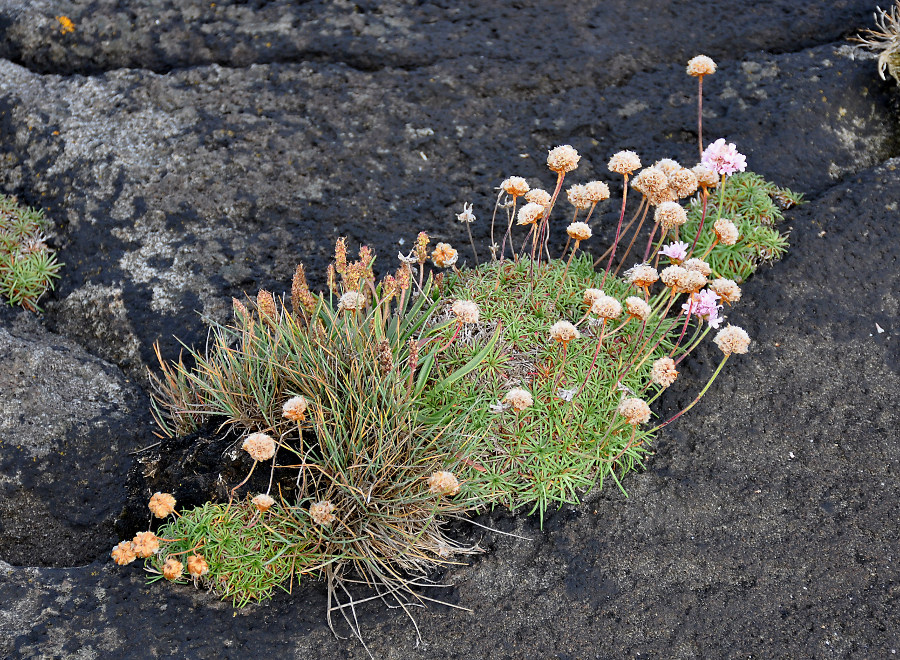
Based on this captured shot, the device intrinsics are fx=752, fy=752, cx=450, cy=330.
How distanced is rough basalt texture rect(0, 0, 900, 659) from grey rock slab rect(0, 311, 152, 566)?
0.01m

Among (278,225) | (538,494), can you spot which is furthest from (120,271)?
(538,494)

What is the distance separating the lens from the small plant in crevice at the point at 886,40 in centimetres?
479

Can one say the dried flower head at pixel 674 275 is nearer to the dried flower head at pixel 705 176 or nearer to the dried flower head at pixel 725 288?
the dried flower head at pixel 725 288

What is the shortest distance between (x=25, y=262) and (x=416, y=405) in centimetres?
252

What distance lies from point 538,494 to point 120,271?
8.77ft

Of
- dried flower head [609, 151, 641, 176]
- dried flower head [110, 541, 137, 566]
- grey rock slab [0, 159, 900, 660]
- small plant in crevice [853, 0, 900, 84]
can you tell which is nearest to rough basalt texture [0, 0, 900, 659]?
grey rock slab [0, 159, 900, 660]

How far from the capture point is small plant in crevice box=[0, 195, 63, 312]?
4270 mm

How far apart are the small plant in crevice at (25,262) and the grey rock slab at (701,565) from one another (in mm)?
1906

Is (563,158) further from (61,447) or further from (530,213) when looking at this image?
(61,447)

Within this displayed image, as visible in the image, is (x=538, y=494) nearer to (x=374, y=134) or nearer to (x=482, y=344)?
(x=482, y=344)

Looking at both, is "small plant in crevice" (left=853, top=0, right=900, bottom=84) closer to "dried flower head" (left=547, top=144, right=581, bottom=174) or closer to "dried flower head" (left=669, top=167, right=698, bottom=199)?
"dried flower head" (left=669, top=167, right=698, bottom=199)

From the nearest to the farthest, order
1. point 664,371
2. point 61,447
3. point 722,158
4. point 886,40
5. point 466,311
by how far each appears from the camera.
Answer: point 466,311
point 664,371
point 61,447
point 722,158
point 886,40

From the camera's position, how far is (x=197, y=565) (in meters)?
2.79

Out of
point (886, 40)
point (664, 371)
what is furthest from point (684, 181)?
point (886, 40)
